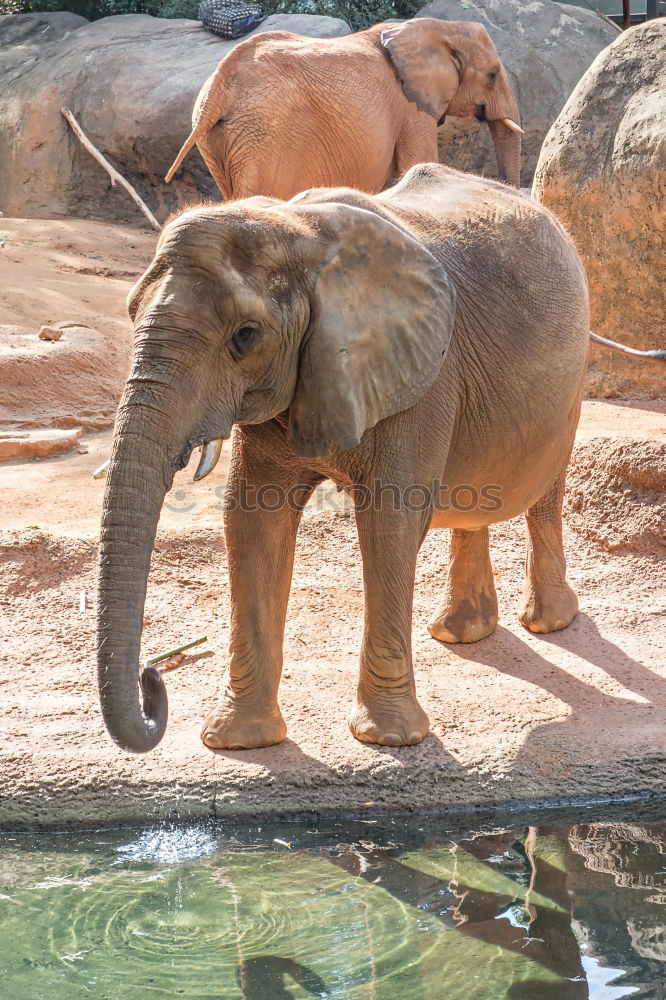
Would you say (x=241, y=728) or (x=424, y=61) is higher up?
(x=424, y=61)

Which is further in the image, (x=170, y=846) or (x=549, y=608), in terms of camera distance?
(x=549, y=608)

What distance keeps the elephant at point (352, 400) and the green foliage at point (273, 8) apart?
42.9 feet

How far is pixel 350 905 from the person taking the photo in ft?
12.5

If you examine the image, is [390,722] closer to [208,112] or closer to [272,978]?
[272,978]

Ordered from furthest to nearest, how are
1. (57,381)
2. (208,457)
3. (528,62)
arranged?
(528,62)
(57,381)
(208,457)

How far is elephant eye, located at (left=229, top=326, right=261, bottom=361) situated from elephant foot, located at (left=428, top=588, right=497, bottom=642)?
7.64ft

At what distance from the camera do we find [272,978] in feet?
11.3

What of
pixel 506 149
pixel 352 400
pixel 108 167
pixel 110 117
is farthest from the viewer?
pixel 110 117

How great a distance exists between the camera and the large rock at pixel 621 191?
8211 mm

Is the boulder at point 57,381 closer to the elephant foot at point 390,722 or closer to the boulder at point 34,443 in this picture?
the boulder at point 34,443

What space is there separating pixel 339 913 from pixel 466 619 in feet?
6.94

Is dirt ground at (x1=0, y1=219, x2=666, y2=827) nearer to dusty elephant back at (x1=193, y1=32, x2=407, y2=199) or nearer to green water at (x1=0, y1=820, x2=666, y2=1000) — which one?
green water at (x1=0, y1=820, x2=666, y2=1000)

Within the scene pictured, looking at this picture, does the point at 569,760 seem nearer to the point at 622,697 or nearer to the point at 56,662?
the point at 622,697

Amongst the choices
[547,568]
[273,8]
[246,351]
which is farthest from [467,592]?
[273,8]
